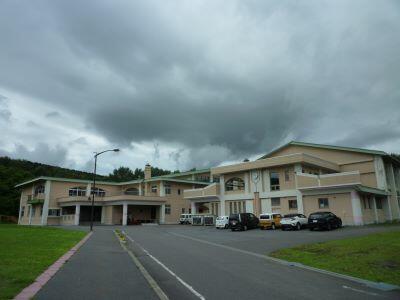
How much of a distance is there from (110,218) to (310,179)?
108 ft

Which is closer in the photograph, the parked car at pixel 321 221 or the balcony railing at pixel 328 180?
the parked car at pixel 321 221

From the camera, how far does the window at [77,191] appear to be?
5728 centimetres

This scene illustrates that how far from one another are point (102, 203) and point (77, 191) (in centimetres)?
511

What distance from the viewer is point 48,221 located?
54.2m

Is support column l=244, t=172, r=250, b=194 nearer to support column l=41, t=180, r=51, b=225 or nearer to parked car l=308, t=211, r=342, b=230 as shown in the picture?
A: parked car l=308, t=211, r=342, b=230

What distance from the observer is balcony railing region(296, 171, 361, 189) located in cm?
3178

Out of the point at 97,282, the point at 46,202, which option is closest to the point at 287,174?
the point at 97,282

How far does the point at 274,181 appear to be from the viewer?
39.5 m

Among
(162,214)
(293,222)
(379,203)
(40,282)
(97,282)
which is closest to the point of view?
(40,282)

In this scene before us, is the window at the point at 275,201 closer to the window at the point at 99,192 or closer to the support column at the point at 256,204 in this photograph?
the support column at the point at 256,204

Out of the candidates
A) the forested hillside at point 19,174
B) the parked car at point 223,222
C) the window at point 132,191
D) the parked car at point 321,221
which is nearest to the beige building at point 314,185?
the parked car at point 223,222

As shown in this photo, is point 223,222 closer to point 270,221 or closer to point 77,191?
point 270,221

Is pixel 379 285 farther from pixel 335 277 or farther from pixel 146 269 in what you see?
pixel 146 269

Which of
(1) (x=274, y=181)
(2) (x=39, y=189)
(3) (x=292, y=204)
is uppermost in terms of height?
(2) (x=39, y=189)
